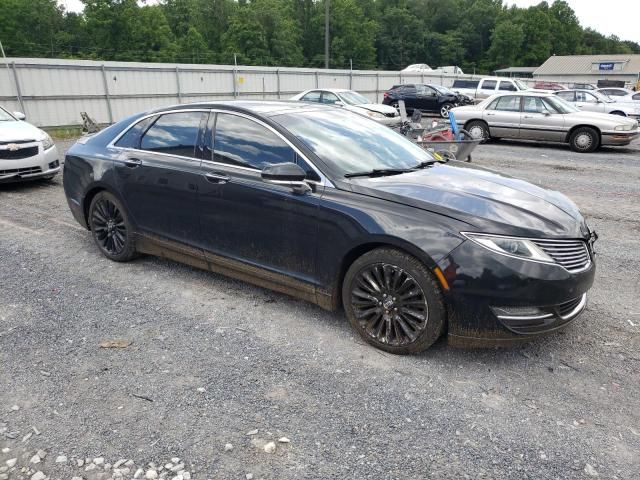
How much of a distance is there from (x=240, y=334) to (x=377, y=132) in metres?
2.12

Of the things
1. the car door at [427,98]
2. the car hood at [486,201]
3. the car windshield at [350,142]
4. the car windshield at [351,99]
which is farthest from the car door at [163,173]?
the car door at [427,98]

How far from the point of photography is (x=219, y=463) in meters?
2.55

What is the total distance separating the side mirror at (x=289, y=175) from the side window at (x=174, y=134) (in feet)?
3.58

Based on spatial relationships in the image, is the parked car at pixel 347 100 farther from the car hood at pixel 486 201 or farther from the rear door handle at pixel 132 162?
the car hood at pixel 486 201

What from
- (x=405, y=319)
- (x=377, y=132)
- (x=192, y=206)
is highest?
(x=377, y=132)

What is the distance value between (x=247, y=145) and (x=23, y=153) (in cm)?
595

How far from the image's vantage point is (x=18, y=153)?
8258mm

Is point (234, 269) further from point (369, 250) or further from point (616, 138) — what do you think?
point (616, 138)

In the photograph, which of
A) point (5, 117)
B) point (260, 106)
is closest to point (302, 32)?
point (5, 117)

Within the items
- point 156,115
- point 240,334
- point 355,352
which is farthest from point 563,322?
point 156,115

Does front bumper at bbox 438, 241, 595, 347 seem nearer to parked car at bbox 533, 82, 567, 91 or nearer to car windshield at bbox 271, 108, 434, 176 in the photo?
car windshield at bbox 271, 108, 434, 176

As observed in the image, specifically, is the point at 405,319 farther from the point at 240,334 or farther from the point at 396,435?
the point at 240,334

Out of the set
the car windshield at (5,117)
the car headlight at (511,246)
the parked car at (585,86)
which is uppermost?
the car windshield at (5,117)

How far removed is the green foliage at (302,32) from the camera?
65562 mm
